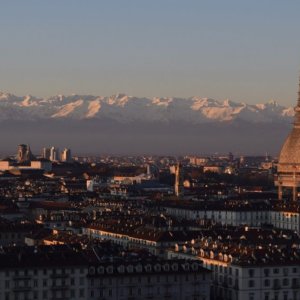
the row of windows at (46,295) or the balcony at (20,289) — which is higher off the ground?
the balcony at (20,289)

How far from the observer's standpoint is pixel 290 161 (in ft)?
591

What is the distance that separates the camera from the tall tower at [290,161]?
16812cm

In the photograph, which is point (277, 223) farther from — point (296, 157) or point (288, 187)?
point (296, 157)

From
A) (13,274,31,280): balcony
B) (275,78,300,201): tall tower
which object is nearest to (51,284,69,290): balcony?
(13,274,31,280): balcony

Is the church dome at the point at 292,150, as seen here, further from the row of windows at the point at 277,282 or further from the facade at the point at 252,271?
the row of windows at the point at 277,282

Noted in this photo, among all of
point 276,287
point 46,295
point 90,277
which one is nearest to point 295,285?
point 276,287

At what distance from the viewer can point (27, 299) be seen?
6350cm

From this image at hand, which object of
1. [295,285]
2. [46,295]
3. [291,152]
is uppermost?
[291,152]

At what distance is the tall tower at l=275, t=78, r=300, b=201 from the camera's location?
552ft

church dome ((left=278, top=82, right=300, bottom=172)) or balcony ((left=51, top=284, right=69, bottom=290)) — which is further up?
church dome ((left=278, top=82, right=300, bottom=172))

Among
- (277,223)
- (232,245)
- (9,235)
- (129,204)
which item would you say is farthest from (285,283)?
(129,204)

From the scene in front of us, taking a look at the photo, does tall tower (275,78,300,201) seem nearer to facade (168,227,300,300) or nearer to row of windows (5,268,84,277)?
facade (168,227,300,300)

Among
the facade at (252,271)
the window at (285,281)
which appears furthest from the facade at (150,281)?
the window at (285,281)

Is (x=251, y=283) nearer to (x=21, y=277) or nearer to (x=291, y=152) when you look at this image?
(x=21, y=277)
